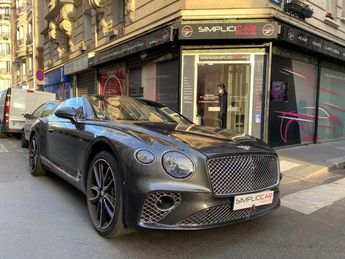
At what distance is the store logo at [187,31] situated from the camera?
9.43m

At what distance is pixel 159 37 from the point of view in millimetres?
10289

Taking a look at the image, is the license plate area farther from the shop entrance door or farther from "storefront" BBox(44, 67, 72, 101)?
"storefront" BBox(44, 67, 72, 101)

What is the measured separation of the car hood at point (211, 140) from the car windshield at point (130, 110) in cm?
73

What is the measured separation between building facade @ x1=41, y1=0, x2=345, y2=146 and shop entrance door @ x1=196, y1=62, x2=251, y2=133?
0.03 metres

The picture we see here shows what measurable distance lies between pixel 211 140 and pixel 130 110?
5.42 feet

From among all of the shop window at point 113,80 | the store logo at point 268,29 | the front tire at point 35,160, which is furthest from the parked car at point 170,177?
the shop window at point 113,80

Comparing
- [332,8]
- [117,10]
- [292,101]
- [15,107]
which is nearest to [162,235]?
[292,101]

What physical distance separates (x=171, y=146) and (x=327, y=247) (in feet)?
6.17

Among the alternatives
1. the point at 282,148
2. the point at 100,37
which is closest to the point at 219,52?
the point at 282,148

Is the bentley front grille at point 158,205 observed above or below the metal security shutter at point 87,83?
below

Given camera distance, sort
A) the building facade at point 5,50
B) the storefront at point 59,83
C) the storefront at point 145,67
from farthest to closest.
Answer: the building facade at point 5,50
the storefront at point 59,83
the storefront at point 145,67

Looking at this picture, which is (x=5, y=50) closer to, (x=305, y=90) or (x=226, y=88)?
(x=226, y=88)

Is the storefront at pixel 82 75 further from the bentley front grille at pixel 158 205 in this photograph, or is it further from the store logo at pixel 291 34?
the bentley front grille at pixel 158 205

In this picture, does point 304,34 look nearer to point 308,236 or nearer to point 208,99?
point 208,99
